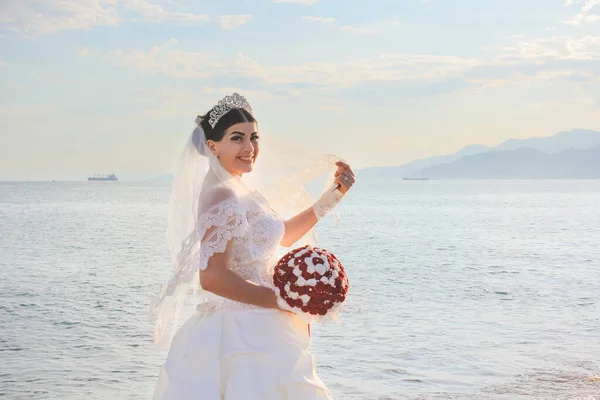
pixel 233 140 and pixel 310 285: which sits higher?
pixel 233 140

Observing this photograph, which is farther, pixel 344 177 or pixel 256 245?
pixel 344 177

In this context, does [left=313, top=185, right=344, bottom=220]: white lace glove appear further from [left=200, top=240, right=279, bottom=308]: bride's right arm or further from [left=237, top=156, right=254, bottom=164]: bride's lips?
[left=200, top=240, right=279, bottom=308]: bride's right arm

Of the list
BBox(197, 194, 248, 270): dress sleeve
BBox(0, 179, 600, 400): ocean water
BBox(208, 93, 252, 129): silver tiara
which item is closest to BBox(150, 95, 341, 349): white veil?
BBox(197, 194, 248, 270): dress sleeve

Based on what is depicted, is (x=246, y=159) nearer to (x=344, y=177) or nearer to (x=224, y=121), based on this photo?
(x=224, y=121)

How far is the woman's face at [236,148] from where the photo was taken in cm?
339

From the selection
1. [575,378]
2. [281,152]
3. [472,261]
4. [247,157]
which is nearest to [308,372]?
[247,157]

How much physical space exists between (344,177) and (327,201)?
0.52 feet

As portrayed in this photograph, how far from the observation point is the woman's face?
Answer: 3.39 m

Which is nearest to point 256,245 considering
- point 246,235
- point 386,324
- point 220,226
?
point 246,235

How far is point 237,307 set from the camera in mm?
3305

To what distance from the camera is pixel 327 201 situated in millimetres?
3740

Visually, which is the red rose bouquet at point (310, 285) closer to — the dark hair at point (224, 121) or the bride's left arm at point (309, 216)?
the bride's left arm at point (309, 216)

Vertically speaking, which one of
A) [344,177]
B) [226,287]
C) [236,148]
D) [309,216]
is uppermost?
[236,148]

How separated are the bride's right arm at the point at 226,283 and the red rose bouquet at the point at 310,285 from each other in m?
0.12
